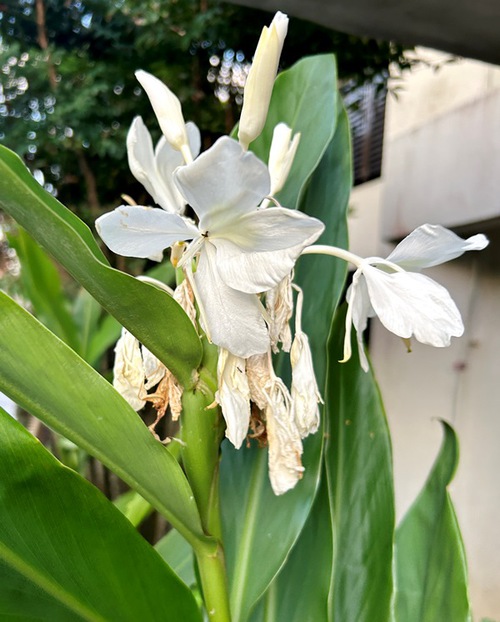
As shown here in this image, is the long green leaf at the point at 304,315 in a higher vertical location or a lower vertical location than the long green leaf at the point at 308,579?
higher

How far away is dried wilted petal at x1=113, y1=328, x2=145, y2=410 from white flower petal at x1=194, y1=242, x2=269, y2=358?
3.8 inches

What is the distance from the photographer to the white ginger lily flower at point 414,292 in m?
0.36

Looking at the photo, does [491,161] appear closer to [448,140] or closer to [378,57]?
[448,140]

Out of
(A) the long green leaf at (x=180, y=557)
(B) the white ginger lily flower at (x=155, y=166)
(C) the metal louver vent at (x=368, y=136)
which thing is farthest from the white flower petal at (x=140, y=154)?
(C) the metal louver vent at (x=368, y=136)

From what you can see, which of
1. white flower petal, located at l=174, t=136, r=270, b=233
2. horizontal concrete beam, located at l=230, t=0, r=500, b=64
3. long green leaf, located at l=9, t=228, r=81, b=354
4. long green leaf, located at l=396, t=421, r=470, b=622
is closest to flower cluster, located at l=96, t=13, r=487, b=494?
white flower petal, located at l=174, t=136, r=270, b=233

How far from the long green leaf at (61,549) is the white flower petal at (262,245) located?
0.19m

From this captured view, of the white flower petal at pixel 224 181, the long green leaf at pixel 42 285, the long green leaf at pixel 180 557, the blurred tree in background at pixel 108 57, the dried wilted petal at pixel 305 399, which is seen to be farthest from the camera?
the blurred tree in background at pixel 108 57

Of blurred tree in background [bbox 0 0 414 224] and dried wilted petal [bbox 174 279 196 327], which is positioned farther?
blurred tree in background [bbox 0 0 414 224]

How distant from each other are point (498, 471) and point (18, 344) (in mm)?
1824

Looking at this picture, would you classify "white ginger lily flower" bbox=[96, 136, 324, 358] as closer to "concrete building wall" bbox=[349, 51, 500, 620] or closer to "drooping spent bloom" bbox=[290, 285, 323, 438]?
"drooping spent bloom" bbox=[290, 285, 323, 438]

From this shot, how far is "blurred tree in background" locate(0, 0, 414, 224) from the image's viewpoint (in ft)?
4.62

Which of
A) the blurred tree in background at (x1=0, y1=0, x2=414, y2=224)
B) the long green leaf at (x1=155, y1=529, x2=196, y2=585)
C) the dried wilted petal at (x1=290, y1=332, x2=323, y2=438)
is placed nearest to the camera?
the dried wilted petal at (x1=290, y1=332, x2=323, y2=438)

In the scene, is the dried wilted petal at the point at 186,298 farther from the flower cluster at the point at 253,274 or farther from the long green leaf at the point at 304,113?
the long green leaf at the point at 304,113

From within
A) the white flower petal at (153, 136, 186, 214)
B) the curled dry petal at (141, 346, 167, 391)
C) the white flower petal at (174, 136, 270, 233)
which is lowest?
the curled dry petal at (141, 346, 167, 391)
